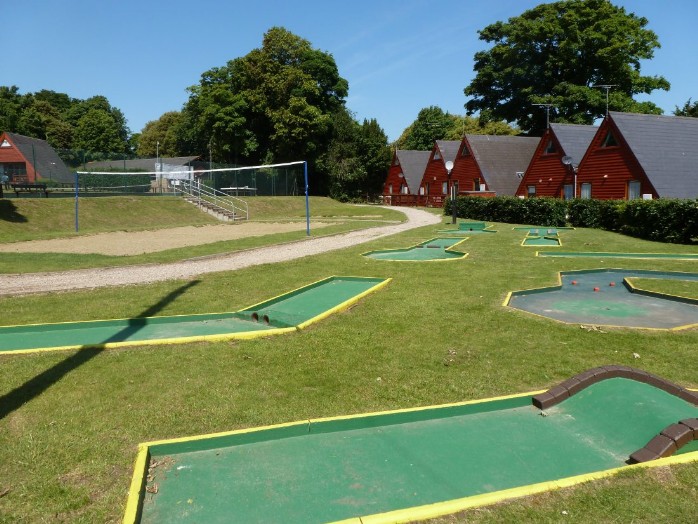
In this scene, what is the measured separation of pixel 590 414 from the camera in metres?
4.32

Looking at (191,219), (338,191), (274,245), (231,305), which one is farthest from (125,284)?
(338,191)

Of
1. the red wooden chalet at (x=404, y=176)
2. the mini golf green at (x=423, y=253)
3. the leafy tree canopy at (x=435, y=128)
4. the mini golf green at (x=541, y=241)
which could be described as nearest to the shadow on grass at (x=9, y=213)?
the mini golf green at (x=423, y=253)

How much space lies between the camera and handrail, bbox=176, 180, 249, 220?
33219mm

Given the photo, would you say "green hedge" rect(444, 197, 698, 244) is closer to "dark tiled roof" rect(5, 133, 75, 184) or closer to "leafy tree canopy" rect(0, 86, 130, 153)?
"dark tiled roof" rect(5, 133, 75, 184)

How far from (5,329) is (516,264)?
1000 centimetres

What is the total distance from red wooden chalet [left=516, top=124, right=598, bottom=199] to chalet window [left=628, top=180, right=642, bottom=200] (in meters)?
4.27

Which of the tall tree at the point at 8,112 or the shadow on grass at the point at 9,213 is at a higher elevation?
the tall tree at the point at 8,112

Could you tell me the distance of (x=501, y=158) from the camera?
4112cm

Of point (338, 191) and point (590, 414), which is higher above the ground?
point (338, 191)

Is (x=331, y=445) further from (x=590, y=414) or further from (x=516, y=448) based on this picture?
(x=590, y=414)

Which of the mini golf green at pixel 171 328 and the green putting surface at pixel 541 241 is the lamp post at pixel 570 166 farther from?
the mini golf green at pixel 171 328

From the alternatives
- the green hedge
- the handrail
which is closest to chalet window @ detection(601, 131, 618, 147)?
the green hedge

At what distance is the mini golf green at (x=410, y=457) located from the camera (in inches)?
123

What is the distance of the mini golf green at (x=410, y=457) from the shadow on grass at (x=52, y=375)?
1.67 meters
